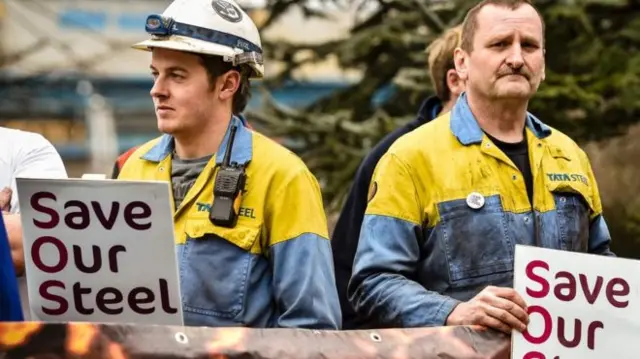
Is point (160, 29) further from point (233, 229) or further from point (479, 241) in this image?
point (479, 241)

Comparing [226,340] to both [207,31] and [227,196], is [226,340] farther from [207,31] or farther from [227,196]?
[207,31]

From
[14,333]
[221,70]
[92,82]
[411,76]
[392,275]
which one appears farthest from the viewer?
[92,82]

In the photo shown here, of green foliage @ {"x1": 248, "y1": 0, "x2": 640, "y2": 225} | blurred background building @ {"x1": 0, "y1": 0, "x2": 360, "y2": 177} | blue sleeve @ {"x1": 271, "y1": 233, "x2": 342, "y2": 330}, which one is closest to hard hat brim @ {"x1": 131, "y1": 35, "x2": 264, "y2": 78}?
blue sleeve @ {"x1": 271, "y1": 233, "x2": 342, "y2": 330}

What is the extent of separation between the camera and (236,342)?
12.7ft

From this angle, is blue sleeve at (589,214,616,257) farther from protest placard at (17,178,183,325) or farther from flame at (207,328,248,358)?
protest placard at (17,178,183,325)

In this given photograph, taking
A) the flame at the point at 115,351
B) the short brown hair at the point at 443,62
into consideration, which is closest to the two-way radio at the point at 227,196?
the flame at the point at 115,351

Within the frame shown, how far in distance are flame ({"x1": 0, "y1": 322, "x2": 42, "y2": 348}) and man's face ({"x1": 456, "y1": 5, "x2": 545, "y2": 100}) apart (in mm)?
1771

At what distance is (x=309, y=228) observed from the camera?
4297mm

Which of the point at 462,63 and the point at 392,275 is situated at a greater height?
the point at 462,63

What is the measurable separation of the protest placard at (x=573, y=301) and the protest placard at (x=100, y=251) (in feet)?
3.37

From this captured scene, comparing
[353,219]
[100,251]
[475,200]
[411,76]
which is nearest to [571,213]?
[475,200]

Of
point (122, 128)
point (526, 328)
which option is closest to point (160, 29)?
point (526, 328)

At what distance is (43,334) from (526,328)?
1.39 meters

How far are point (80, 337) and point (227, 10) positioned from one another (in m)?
1.34
